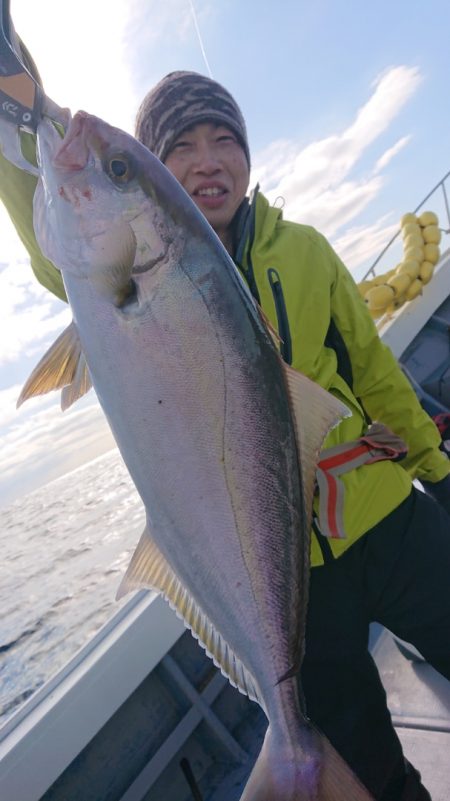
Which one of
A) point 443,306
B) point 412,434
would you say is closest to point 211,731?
point 412,434

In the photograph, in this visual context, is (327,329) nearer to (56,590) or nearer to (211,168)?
(211,168)

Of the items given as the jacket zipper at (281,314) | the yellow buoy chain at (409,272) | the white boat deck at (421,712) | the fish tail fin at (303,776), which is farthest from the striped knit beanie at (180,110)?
the yellow buoy chain at (409,272)

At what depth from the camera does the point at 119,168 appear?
4.65ft

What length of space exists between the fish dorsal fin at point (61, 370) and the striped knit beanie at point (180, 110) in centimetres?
107

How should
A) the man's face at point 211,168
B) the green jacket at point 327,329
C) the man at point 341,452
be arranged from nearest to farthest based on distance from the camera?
the man at point 341,452
the green jacket at point 327,329
the man's face at point 211,168

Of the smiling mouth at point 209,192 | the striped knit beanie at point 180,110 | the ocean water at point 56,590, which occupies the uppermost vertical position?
the striped knit beanie at point 180,110

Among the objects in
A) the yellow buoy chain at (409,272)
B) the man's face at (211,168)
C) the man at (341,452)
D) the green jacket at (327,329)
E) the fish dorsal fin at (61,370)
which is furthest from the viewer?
the yellow buoy chain at (409,272)

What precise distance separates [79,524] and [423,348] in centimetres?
2072

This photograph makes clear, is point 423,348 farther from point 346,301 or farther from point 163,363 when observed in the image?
point 163,363

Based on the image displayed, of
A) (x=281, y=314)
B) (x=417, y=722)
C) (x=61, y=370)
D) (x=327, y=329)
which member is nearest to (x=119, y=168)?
(x=61, y=370)

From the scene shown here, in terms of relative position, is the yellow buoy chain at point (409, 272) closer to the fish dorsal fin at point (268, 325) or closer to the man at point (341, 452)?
the man at point (341, 452)

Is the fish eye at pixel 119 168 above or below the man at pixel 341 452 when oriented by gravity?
above

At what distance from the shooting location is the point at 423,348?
6852mm

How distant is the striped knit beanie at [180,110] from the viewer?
2082 mm
